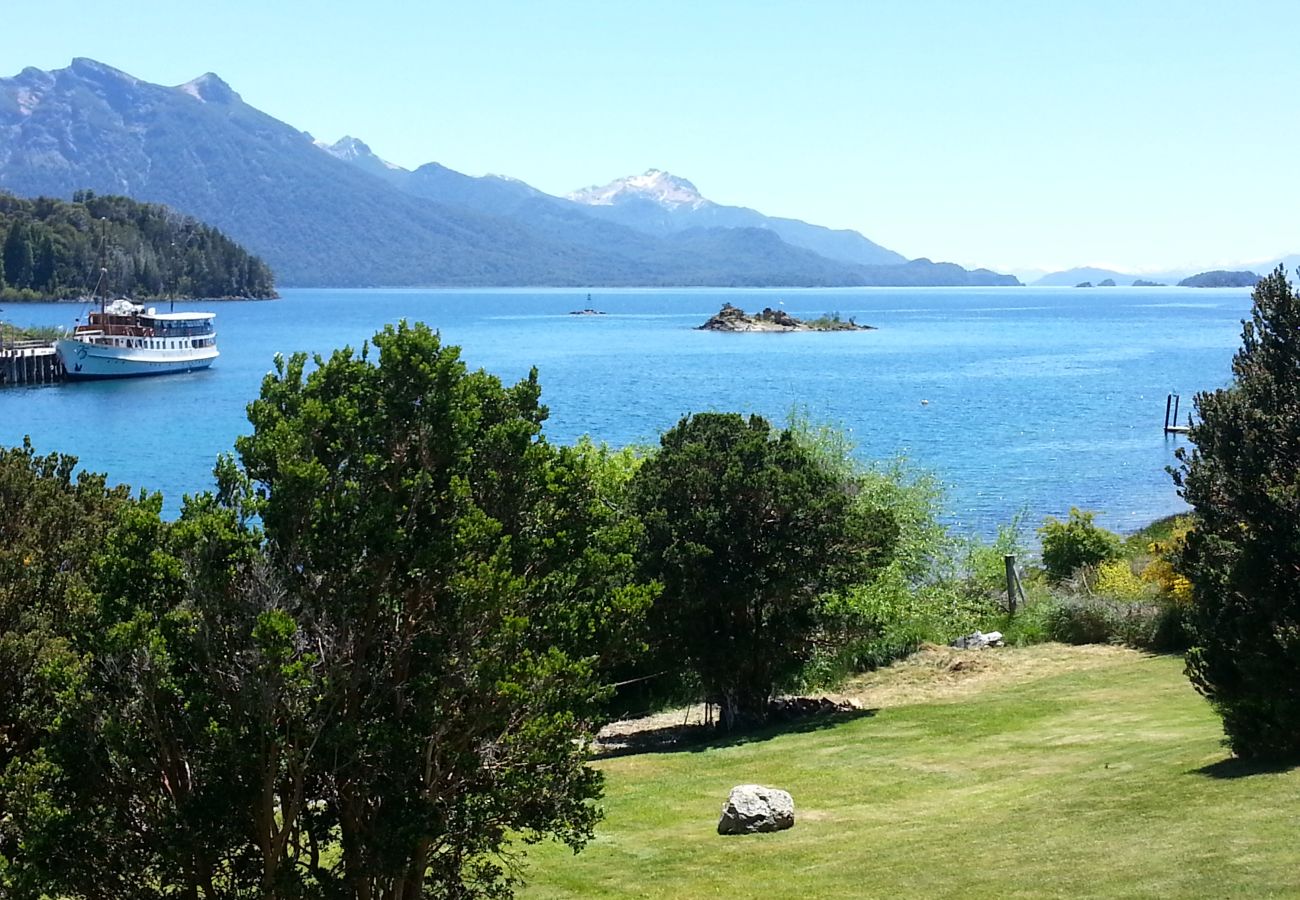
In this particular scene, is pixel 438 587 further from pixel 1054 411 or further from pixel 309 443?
pixel 1054 411

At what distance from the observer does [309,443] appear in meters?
10.8

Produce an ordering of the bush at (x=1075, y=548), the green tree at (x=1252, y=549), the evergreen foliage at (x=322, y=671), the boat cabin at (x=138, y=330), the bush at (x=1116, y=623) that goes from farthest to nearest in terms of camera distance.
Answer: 1. the boat cabin at (x=138, y=330)
2. the bush at (x=1075, y=548)
3. the bush at (x=1116, y=623)
4. the green tree at (x=1252, y=549)
5. the evergreen foliage at (x=322, y=671)

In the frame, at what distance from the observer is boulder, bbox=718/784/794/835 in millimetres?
17016

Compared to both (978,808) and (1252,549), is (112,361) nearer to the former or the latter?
(978,808)

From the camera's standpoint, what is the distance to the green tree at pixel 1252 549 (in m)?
15.2

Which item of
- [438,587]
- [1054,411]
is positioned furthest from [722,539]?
[1054,411]

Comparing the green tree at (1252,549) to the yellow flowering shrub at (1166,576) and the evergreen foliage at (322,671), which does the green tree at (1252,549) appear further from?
the yellow flowering shrub at (1166,576)

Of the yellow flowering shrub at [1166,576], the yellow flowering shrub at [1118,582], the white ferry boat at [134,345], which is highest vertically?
the white ferry boat at [134,345]

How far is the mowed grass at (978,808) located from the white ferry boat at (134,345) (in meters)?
107

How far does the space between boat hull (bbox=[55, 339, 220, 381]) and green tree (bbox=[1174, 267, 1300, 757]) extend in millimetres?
116375

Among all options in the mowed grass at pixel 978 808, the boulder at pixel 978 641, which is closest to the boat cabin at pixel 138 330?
the boulder at pixel 978 641

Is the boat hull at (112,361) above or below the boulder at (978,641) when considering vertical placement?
above

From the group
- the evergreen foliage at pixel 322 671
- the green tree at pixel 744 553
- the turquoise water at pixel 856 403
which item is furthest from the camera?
the turquoise water at pixel 856 403

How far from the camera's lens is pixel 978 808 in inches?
672
